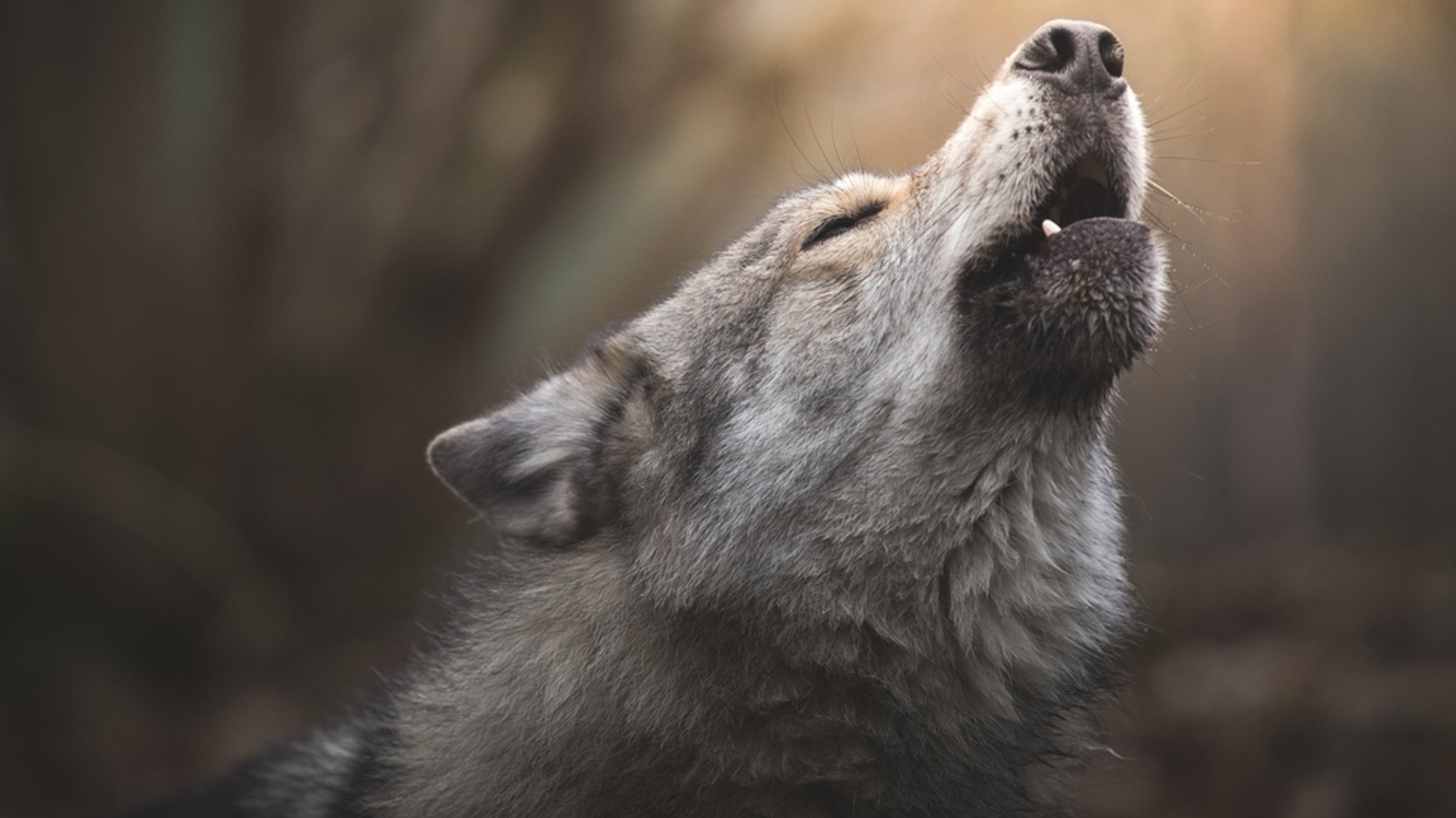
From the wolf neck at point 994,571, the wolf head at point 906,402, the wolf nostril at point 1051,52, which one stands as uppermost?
the wolf nostril at point 1051,52

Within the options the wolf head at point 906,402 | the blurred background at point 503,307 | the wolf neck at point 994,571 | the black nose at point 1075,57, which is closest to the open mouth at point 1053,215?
the wolf head at point 906,402

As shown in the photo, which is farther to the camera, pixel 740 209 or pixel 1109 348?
pixel 740 209

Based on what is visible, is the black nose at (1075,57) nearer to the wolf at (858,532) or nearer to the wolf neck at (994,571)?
the wolf at (858,532)

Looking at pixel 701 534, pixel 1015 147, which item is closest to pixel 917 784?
pixel 701 534

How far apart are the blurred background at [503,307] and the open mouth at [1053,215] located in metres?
2.66

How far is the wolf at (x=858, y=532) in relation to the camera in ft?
9.36

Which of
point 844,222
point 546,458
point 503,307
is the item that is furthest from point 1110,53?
point 503,307

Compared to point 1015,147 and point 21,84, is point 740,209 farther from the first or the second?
point 1015,147

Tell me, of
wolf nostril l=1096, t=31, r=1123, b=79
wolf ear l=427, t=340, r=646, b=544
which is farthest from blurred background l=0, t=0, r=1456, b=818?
wolf nostril l=1096, t=31, r=1123, b=79

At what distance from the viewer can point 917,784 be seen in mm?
2867

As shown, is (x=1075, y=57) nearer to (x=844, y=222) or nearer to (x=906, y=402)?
(x=844, y=222)

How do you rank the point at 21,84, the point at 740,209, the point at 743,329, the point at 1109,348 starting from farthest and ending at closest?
the point at 740,209, the point at 21,84, the point at 743,329, the point at 1109,348

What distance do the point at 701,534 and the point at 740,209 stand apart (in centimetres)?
519

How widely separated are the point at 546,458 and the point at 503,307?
206 inches
